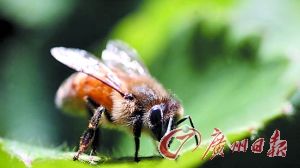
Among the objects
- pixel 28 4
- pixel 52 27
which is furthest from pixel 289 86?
pixel 28 4

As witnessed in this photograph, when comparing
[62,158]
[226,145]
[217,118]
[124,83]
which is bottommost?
[62,158]

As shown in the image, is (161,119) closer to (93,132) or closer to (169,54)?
(93,132)

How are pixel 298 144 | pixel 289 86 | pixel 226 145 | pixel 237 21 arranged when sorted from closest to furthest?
pixel 226 145, pixel 298 144, pixel 289 86, pixel 237 21

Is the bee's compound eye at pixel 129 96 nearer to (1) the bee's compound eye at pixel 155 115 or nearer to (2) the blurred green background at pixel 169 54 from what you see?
(1) the bee's compound eye at pixel 155 115

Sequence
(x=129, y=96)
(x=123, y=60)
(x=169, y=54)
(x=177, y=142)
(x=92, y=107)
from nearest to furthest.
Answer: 1. (x=177, y=142)
2. (x=129, y=96)
3. (x=92, y=107)
4. (x=123, y=60)
5. (x=169, y=54)

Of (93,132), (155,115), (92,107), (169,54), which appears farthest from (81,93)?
(169,54)

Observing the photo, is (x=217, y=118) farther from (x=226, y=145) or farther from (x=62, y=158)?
(x=62, y=158)
